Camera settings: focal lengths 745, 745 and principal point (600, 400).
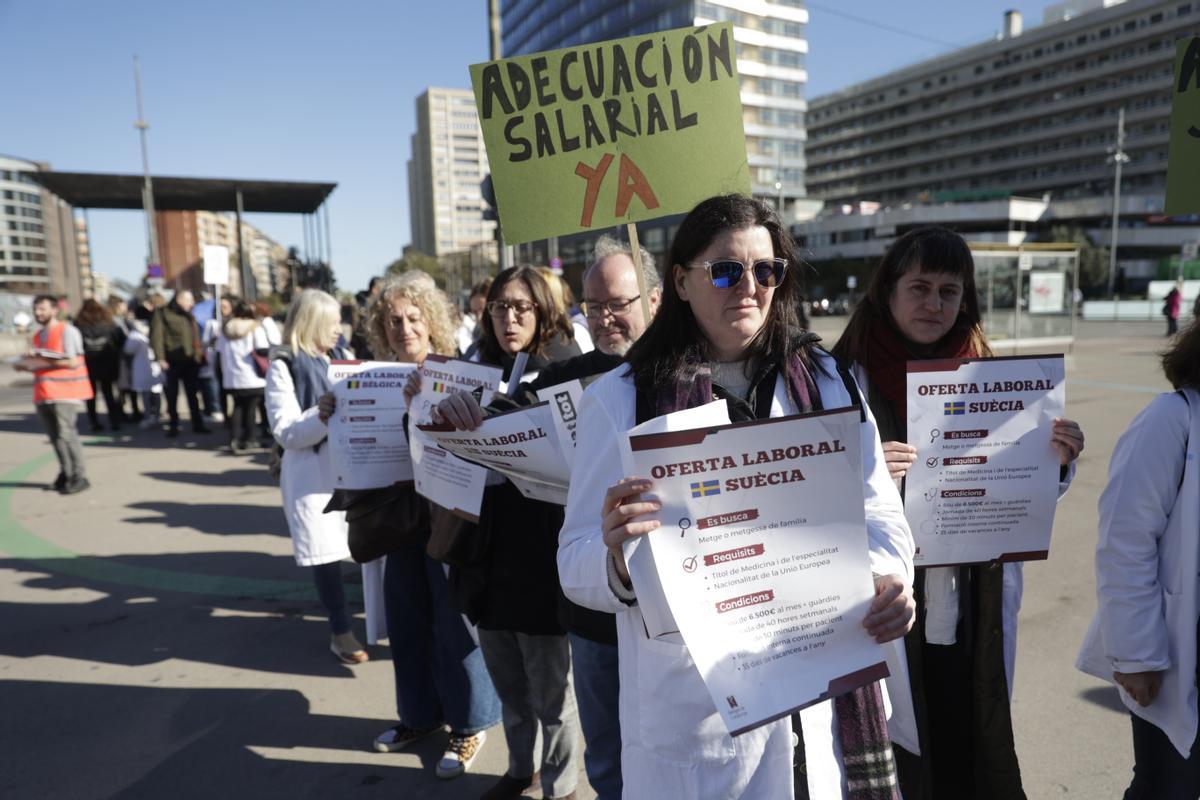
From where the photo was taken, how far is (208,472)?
9.05 m

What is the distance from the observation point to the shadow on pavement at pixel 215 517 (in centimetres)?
675

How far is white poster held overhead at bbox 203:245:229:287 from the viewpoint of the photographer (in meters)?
12.2

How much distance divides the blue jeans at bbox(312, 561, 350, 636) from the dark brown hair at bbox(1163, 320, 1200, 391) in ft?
12.5

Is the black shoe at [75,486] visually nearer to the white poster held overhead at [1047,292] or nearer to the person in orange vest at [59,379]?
the person in orange vest at [59,379]

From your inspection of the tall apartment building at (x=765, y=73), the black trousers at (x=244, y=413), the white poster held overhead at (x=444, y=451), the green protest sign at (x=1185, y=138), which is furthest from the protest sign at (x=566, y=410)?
the tall apartment building at (x=765, y=73)

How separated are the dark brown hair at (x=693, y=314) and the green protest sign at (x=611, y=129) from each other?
73cm

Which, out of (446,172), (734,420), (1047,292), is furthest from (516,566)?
(446,172)

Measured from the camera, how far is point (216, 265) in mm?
12406

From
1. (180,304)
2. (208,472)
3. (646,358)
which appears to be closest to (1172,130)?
(646,358)

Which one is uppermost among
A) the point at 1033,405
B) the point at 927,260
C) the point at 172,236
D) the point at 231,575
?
the point at 172,236

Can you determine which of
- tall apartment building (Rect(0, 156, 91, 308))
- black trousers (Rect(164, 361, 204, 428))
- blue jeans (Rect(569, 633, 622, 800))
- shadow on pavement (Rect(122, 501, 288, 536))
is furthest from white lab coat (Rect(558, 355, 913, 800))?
tall apartment building (Rect(0, 156, 91, 308))

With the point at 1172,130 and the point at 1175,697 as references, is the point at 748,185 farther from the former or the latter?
the point at 1175,697

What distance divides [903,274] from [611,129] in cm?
107

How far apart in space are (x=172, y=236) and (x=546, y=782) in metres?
123
